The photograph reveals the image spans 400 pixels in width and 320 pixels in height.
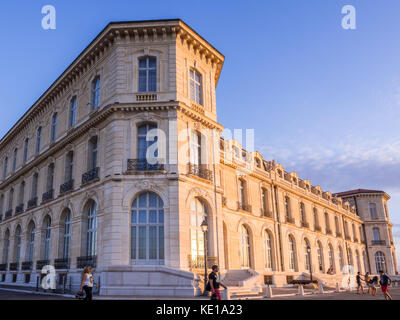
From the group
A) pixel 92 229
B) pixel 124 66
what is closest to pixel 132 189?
pixel 92 229

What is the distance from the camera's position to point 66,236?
23484mm

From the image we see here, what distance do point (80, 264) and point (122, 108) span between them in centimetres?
879

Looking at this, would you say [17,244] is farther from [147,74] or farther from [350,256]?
[350,256]

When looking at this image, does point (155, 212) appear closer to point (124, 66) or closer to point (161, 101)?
point (161, 101)

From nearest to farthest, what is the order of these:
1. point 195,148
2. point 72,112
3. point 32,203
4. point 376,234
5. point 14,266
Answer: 1. point 195,148
2. point 72,112
3. point 32,203
4. point 14,266
5. point 376,234

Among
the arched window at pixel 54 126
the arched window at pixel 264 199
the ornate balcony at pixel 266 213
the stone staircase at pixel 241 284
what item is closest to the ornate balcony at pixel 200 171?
the stone staircase at pixel 241 284

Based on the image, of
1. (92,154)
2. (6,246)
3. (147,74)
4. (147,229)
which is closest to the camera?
(147,229)

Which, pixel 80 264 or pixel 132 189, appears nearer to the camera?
pixel 132 189

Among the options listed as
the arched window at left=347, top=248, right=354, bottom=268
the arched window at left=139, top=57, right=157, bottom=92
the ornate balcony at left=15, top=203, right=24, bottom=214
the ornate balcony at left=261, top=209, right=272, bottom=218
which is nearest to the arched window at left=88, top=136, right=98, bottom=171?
the arched window at left=139, top=57, right=157, bottom=92

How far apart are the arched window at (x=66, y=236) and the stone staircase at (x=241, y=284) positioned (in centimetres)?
966

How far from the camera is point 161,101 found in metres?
20.2

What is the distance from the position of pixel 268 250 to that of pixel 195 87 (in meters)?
16.0

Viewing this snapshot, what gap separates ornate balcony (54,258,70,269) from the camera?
72.0ft

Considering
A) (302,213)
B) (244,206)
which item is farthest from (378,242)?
(244,206)
